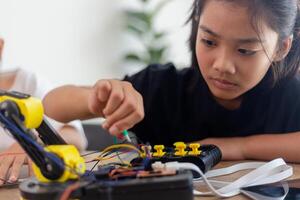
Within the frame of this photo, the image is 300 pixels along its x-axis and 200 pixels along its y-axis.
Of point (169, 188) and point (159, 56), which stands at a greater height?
point (169, 188)

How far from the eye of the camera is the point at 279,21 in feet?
2.85

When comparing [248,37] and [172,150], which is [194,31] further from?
[172,150]

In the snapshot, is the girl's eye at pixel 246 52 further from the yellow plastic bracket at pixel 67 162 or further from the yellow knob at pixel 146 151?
the yellow plastic bracket at pixel 67 162

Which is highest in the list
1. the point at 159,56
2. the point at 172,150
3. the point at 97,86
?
the point at 97,86

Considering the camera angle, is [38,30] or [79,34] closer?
[38,30]

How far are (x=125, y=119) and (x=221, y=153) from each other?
0.25 metres

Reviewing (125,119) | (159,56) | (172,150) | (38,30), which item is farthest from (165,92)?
(159,56)

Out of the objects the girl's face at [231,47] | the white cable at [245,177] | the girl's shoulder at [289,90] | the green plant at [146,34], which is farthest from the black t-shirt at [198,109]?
the green plant at [146,34]

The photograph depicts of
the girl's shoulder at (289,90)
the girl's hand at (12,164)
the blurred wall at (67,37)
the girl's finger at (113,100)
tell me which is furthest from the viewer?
the blurred wall at (67,37)

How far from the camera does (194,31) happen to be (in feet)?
3.23

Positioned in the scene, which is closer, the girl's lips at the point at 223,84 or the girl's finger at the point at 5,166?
the girl's finger at the point at 5,166

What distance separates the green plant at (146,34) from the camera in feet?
8.12

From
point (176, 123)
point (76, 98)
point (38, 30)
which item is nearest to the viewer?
point (76, 98)

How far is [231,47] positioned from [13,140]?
1.32 feet
